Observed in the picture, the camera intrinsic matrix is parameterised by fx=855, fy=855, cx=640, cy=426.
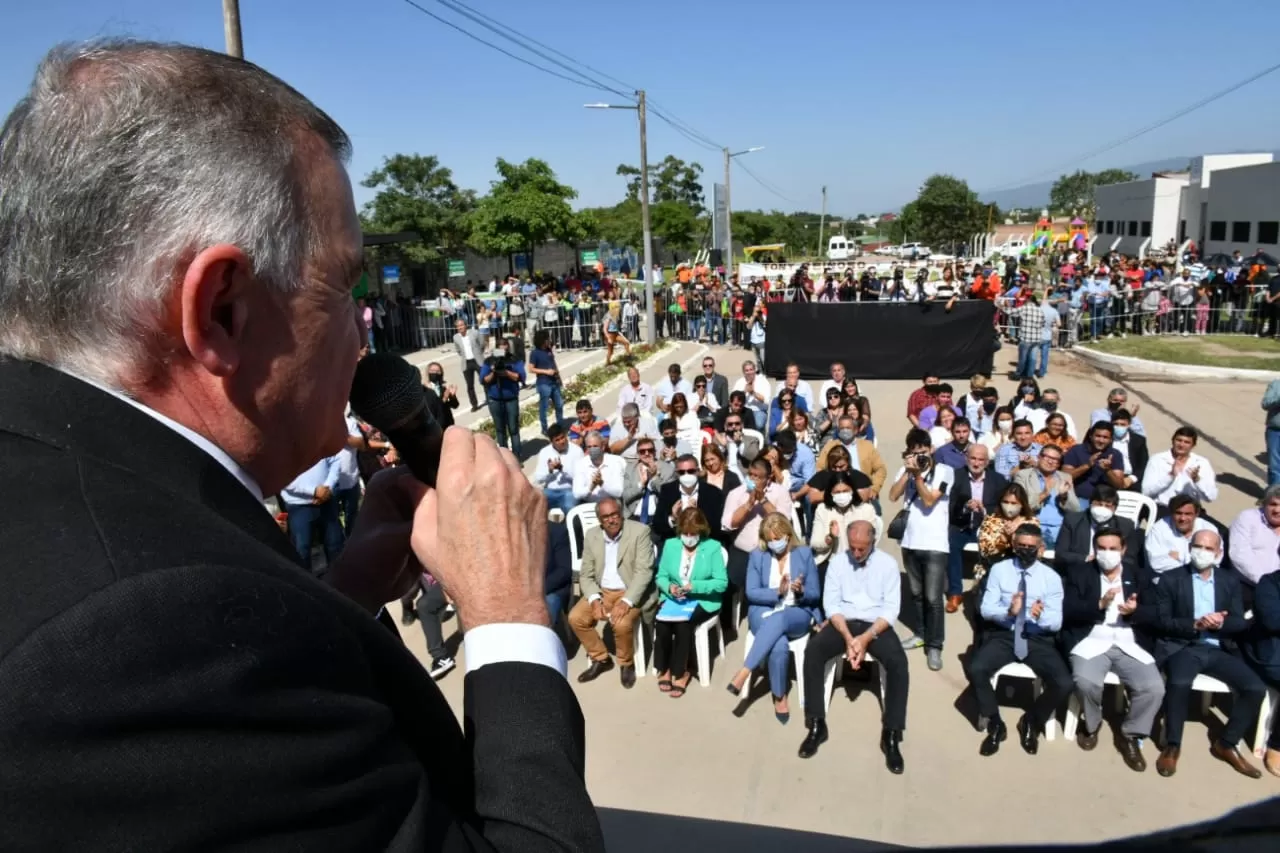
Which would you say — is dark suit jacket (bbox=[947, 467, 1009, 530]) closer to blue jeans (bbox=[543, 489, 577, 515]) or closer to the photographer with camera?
blue jeans (bbox=[543, 489, 577, 515])

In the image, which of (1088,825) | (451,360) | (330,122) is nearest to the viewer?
(330,122)

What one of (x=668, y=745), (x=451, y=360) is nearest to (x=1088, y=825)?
(x=668, y=745)

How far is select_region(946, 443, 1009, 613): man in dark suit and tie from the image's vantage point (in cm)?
731

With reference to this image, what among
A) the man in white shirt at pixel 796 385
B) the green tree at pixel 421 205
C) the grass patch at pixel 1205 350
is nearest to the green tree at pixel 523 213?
the green tree at pixel 421 205

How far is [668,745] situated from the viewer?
5.62m

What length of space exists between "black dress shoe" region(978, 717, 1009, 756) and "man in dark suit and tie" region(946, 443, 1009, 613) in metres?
1.89

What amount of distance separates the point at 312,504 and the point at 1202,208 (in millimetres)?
42636

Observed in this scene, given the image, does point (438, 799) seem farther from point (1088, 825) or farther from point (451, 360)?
point (451, 360)

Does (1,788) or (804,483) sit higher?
(1,788)

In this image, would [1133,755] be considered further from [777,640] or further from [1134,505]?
[1134,505]

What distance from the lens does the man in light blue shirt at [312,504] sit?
7.54m

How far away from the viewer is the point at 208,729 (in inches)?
24.0

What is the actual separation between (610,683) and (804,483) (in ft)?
10.2

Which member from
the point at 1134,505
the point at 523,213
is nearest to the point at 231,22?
the point at 1134,505
